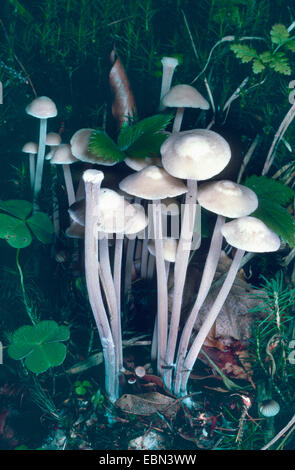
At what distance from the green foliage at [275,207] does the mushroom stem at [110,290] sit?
0.71 metres

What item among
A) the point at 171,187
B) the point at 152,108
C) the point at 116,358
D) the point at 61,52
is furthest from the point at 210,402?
the point at 61,52

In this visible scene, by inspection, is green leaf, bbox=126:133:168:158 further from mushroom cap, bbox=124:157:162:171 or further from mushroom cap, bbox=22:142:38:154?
mushroom cap, bbox=22:142:38:154

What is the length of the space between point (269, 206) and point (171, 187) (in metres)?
0.54

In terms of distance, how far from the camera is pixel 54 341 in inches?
71.8

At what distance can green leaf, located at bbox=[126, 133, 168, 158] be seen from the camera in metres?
1.55

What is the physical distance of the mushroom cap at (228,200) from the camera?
1383mm

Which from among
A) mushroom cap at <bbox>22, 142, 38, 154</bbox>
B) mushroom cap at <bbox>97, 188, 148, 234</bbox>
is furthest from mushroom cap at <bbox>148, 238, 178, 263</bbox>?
mushroom cap at <bbox>22, 142, 38, 154</bbox>

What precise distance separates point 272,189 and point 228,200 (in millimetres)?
429

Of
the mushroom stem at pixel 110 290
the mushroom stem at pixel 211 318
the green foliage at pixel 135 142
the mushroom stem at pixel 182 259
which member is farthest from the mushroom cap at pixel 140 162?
the mushroom stem at pixel 211 318

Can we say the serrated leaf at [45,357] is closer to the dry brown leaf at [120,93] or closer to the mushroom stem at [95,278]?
the mushroom stem at [95,278]

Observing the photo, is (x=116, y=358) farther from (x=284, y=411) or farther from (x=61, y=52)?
(x=61, y=52)

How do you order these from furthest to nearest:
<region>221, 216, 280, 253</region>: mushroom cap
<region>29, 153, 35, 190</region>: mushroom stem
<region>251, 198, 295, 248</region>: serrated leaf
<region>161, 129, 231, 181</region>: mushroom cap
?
<region>29, 153, 35, 190</region>: mushroom stem, <region>251, 198, 295, 248</region>: serrated leaf, <region>221, 216, 280, 253</region>: mushroom cap, <region>161, 129, 231, 181</region>: mushroom cap

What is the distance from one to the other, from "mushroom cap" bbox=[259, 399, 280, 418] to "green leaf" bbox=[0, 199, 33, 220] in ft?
5.19

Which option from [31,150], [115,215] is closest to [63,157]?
[31,150]
